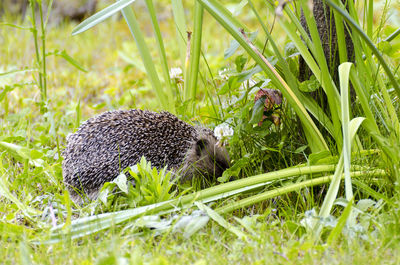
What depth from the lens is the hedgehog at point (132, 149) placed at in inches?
123

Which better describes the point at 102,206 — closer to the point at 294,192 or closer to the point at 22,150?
the point at 22,150

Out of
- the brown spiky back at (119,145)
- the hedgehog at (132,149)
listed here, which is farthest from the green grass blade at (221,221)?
→ the brown spiky back at (119,145)

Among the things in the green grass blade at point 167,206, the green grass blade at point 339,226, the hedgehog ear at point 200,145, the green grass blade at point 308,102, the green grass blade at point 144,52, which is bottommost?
the green grass blade at point 339,226

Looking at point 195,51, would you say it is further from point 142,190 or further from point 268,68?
point 142,190

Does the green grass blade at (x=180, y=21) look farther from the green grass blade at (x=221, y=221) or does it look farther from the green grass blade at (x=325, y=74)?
the green grass blade at (x=221, y=221)

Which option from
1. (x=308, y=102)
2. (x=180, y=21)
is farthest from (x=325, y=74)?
(x=180, y=21)

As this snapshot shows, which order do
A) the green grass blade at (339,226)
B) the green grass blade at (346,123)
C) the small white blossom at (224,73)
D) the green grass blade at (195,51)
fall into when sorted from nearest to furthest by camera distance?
the green grass blade at (339,226) → the green grass blade at (346,123) → the small white blossom at (224,73) → the green grass blade at (195,51)

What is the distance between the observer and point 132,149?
3201 millimetres

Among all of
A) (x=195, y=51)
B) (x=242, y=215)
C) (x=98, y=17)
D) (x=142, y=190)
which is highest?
(x=98, y=17)

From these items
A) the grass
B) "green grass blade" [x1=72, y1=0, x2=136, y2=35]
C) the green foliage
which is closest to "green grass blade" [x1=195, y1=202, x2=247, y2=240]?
the grass

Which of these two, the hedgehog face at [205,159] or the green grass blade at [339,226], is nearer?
the green grass blade at [339,226]

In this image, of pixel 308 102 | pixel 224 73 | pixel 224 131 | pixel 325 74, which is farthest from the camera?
pixel 224 131

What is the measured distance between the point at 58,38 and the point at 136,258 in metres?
5.75

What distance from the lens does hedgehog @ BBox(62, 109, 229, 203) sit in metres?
3.12
